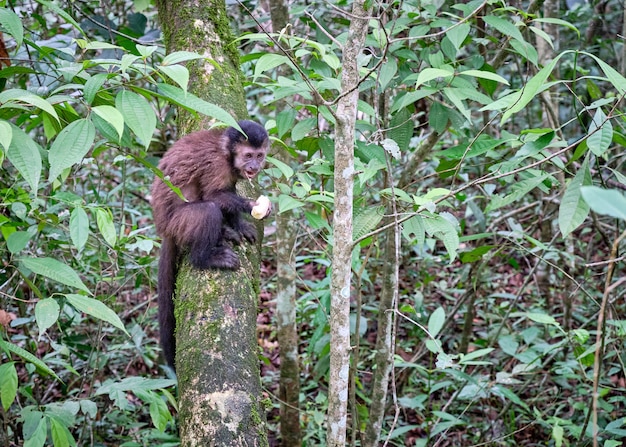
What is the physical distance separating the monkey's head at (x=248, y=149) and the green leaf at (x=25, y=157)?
1653mm

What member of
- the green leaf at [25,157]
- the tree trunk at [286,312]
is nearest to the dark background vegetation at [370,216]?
the green leaf at [25,157]

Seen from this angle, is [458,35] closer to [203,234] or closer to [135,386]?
[203,234]

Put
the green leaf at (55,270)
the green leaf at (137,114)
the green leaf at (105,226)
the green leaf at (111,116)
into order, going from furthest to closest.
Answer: the green leaf at (105,226) → the green leaf at (55,270) → the green leaf at (137,114) → the green leaf at (111,116)

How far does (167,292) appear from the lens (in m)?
3.28

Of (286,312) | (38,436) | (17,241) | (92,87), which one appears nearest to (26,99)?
(92,87)

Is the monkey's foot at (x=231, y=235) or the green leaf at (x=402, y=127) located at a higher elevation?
the green leaf at (x=402, y=127)

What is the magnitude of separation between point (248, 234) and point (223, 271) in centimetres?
43

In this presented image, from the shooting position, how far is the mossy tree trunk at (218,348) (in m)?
2.20

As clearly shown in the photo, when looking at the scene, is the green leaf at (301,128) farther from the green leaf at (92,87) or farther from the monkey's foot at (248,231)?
the green leaf at (92,87)

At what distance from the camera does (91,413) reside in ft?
11.0

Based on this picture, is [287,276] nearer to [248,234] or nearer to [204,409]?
[248,234]

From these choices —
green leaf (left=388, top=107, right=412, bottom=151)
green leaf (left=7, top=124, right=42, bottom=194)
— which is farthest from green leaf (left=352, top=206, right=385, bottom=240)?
green leaf (left=7, top=124, right=42, bottom=194)

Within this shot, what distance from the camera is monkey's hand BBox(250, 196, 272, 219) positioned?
3197 mm

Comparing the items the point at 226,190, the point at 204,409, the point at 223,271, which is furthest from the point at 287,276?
the point at 204,409
